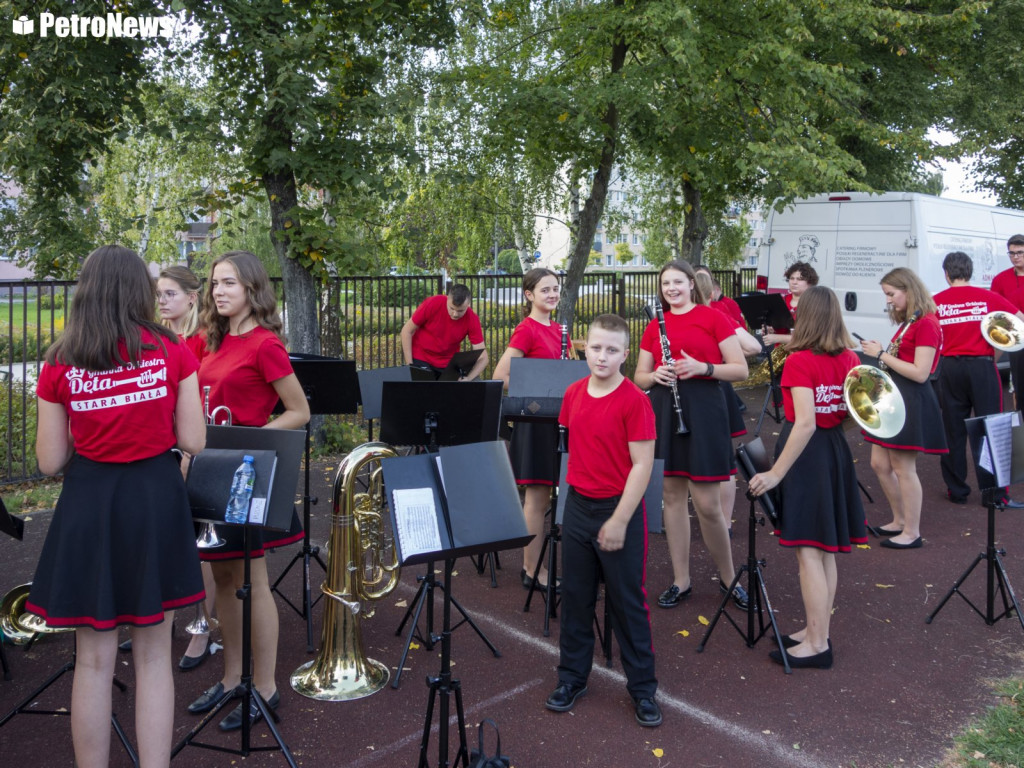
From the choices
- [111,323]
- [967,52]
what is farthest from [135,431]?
[967,52]

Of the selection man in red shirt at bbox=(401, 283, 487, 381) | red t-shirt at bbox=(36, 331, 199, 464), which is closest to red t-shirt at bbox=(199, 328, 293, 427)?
red t-shirt at bbox=(36, 331, 199, 464)

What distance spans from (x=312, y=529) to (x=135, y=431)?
4030 millimetres

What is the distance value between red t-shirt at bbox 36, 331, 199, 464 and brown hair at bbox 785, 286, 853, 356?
3.07 metres

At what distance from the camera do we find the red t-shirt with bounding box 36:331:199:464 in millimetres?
3002

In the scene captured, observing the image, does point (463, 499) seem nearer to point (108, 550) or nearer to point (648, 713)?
point (108, 550)

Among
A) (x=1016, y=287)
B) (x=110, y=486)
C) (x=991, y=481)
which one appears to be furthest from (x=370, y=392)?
(x=1016, y=287)

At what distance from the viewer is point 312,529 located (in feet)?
22.8

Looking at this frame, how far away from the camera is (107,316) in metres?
3.02

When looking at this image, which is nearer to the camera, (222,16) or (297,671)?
(297,671)

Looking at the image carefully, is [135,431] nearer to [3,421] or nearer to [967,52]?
[3,421]

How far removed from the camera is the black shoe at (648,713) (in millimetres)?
3904

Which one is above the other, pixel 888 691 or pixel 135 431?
pixel 135 431

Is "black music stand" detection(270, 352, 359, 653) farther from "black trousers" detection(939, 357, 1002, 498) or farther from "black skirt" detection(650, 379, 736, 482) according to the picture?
"black trousers" detection(939, 357, 1002, 498)

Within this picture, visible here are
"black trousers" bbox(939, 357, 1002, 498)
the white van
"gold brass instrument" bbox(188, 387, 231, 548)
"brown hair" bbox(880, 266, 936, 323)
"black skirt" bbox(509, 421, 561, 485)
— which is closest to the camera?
"gold brass instrument" bbox(188, 387, 231, 548)
